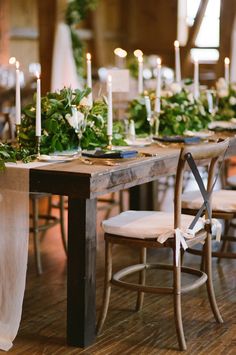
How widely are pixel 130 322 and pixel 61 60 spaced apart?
548cm

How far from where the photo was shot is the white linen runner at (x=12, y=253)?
144 inches

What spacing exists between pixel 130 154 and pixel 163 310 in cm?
90

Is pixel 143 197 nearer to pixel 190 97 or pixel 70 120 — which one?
pixel 190 97

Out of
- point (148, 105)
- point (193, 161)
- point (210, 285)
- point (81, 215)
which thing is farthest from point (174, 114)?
point (81, 215)

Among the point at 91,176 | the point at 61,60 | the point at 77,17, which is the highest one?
the point at 77,17

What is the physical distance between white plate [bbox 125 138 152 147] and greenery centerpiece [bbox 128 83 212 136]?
0.34 m

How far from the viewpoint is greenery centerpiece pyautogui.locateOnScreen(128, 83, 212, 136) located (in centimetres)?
509

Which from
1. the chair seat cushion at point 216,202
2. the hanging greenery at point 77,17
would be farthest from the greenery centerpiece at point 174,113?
the hanging greenery at point 77,17

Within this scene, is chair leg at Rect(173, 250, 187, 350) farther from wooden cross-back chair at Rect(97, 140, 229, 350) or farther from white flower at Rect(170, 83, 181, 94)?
white flower at Rect(170, 83, 181, 94)

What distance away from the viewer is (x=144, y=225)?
3752 mm

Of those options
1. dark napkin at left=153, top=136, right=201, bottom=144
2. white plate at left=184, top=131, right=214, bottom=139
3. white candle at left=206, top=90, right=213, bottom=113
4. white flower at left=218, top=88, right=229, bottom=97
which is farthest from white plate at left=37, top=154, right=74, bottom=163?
white flower at left=218, top=88, right=229, bottom=97

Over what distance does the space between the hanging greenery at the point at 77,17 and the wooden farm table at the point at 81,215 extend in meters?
6.12

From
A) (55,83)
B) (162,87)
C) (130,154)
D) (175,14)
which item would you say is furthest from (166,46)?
(130,154)

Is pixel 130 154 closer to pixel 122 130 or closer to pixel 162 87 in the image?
pixel 122 130
